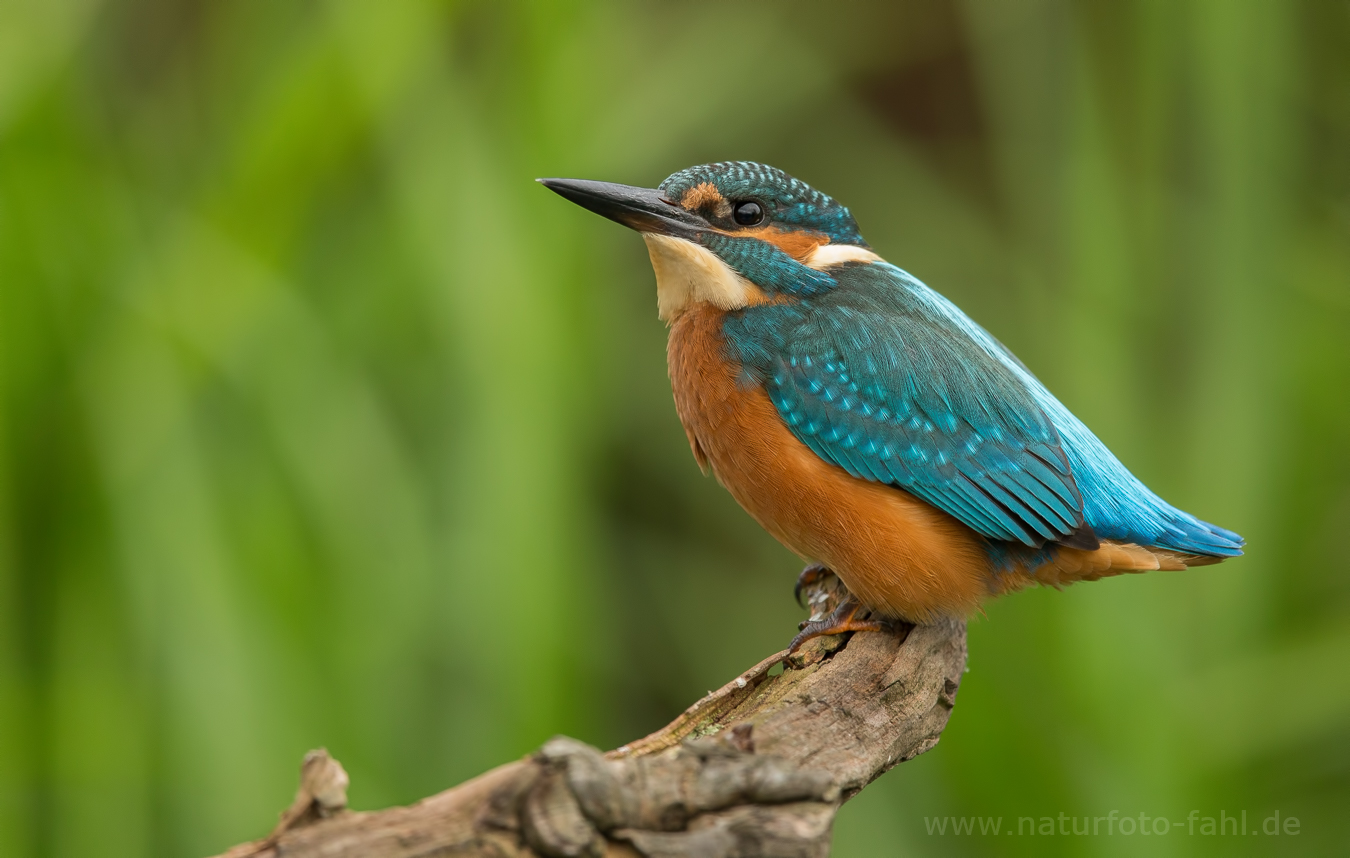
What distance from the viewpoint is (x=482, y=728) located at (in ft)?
9.46

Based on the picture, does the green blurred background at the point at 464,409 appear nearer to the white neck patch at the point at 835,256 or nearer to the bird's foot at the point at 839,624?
the bird's foot at the point at 839,624

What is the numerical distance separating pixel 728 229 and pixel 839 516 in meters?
0.66

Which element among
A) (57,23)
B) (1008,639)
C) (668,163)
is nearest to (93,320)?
(57,23)

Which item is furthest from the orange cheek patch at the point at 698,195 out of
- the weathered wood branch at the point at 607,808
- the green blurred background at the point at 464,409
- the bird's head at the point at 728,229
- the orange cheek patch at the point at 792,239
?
the weathered wood branch at the point at 607,808

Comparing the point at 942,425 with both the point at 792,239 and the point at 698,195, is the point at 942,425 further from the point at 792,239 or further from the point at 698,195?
the point at 698,195

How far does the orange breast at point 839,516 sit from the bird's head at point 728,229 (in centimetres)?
14

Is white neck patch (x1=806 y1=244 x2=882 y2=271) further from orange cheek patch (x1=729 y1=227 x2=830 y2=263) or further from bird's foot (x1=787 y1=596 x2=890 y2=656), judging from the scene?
bird's foot (x1=787 y1=596 x2=890 y2=656)

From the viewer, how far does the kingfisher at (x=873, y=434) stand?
2.22 m

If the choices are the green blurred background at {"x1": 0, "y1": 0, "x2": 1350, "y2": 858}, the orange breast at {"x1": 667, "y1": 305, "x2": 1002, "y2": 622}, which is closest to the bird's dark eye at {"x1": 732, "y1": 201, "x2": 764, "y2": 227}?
the orange breast at {"x1": 667, "y1": 305, "x2": 1002, "y2": 622}

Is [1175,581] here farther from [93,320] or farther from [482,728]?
[93,320]

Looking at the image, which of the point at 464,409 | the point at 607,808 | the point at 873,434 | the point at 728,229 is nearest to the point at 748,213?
the point at 728,229

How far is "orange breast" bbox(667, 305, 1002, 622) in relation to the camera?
2207 millimetres

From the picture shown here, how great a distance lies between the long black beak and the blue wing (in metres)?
0.22

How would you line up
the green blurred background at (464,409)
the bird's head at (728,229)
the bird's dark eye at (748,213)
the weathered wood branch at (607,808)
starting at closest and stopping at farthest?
the weathered wood branch at (607,808) → the bird's head at (728,229) → the bird's dark eye at (748,213) → the green blurred background at (464,409)
